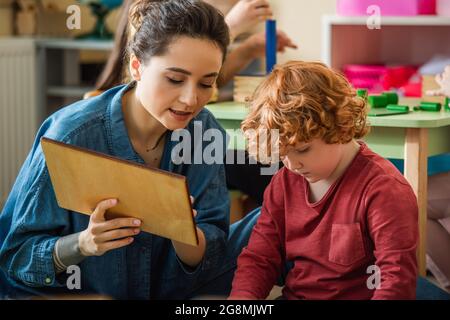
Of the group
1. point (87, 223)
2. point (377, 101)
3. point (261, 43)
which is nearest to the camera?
point (87, 223)

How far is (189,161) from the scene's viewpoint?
1.73 meters

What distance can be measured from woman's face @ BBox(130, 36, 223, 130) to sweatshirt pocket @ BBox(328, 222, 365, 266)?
13.5 inches

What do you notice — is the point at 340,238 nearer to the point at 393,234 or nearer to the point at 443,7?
the point at 393,234

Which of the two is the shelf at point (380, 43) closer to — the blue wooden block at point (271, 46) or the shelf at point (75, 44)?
the blue wooden block at point (271, 46)

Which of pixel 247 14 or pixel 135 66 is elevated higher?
pixel 247 14

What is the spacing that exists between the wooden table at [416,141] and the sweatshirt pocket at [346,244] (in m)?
0.48

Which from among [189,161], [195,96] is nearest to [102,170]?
[195,96]

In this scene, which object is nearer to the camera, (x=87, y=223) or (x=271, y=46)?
(x=87, y=223)

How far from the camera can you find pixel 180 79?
5.07 ft

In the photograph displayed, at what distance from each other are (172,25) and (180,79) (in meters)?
0.10

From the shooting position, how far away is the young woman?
5.07 ft

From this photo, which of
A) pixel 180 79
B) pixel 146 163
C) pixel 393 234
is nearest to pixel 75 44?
pixel 146 163

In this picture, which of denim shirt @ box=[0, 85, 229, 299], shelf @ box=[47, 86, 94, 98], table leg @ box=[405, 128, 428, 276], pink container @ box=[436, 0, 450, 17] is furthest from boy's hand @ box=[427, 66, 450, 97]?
shelf @ box=[47, 86, 94, 98]
